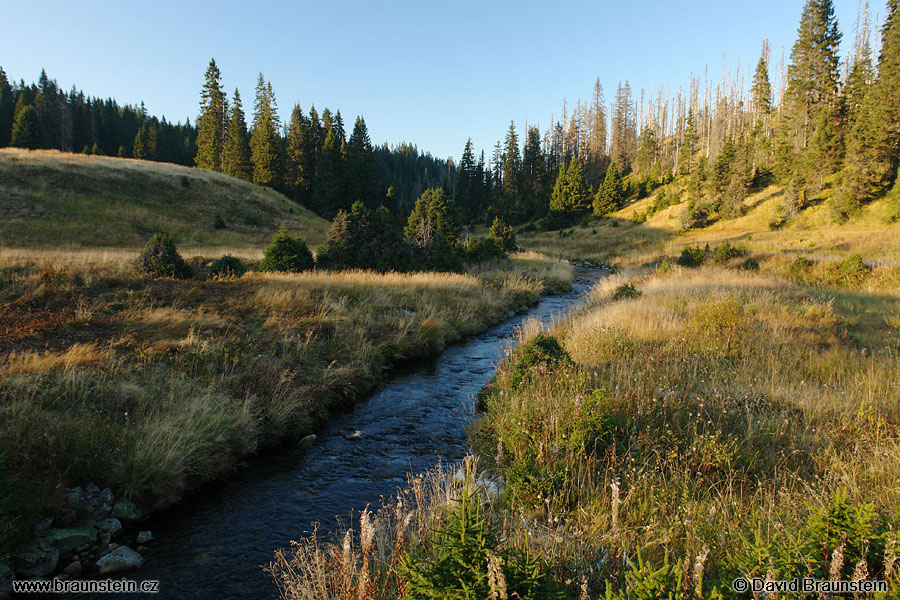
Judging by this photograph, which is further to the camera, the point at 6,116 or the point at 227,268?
the point at 6,116

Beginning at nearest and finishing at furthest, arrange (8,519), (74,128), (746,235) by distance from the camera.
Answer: (8,519), (746,235), (74,128)

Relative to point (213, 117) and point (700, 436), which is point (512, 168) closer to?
point (213, 117)

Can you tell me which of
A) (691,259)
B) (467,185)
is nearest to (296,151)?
(467,185)

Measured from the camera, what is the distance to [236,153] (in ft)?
194

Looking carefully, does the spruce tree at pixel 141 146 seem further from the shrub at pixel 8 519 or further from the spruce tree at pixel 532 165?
the shrub at pixel 8 519

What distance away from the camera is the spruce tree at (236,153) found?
194 ft

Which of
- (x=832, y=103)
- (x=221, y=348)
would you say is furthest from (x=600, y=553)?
(x=832, y=103)

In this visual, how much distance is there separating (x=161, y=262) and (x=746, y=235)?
4037 cm

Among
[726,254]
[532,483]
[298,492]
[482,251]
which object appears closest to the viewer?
[532,483]

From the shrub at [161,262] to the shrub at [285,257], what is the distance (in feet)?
10.2

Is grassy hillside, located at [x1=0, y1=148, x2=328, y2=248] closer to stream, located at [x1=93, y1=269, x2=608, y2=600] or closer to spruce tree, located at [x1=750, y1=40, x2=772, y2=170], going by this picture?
stream, located at [x1=93, y1=269, x2=608, y2=600]

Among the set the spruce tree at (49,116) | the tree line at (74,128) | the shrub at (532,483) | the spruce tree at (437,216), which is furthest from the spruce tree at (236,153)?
the shrub at (532,483)

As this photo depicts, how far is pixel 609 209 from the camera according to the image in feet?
200

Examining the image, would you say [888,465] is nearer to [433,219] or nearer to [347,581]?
[347,581]
